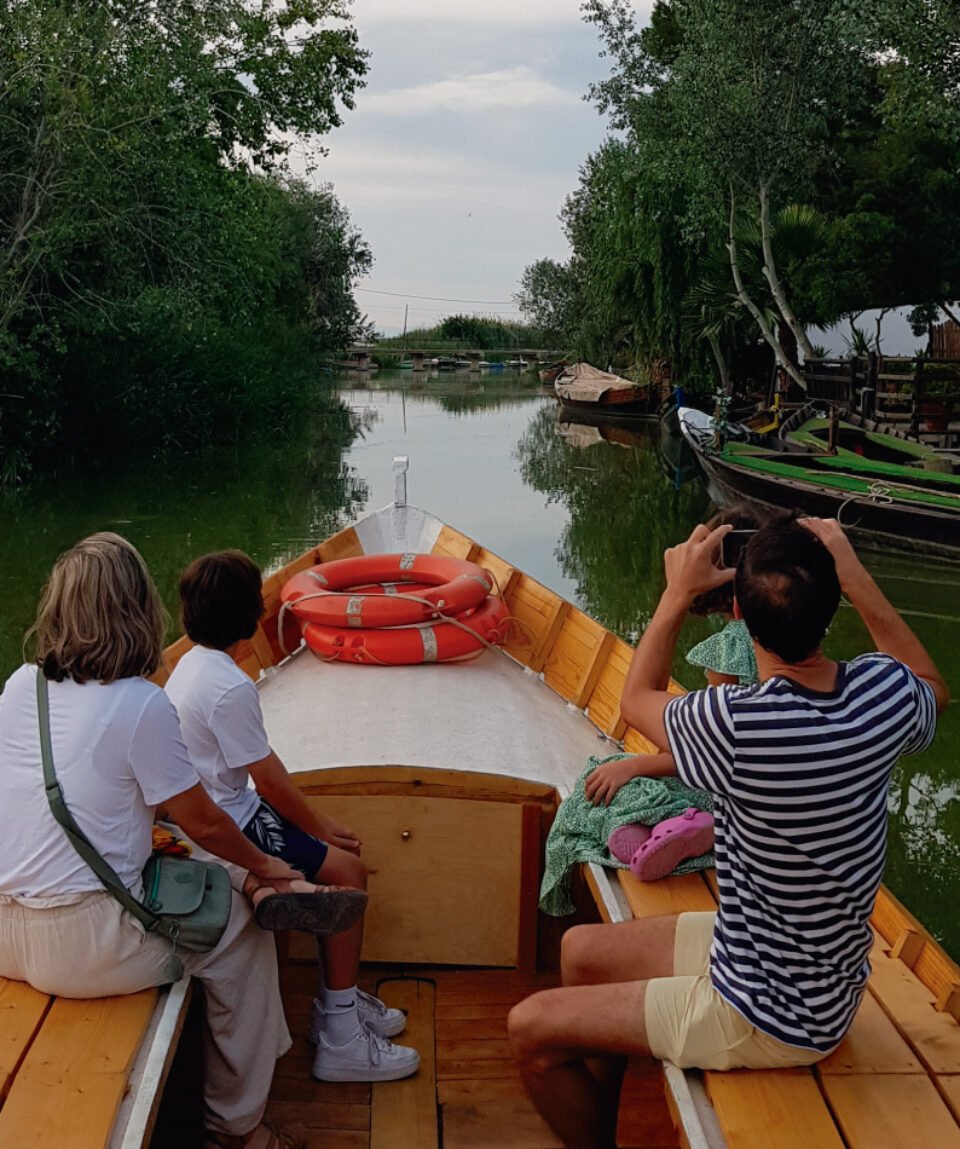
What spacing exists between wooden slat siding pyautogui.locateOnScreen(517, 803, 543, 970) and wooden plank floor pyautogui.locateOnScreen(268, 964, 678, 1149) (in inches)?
5.3

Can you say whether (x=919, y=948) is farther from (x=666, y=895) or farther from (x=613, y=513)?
(x=613, y=513)

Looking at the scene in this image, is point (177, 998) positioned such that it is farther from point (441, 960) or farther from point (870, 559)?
point (870, 559)

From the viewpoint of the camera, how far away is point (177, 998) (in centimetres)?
215

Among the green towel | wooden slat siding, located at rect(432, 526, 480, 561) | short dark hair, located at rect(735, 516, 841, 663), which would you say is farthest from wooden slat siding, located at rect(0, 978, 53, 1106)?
wooden slat siding, located at rect(432, 526, 480, 561)

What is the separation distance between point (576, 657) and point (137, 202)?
11988 millimetres

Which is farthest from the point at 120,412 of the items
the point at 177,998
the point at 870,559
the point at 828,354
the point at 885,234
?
the point at 177,998

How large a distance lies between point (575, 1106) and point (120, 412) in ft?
55.9

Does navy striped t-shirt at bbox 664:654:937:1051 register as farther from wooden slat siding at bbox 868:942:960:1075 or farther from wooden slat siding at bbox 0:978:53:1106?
wooden slat siding at bbox 0:978:53:1106

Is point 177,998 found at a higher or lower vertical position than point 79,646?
lower

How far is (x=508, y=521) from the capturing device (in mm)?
13664

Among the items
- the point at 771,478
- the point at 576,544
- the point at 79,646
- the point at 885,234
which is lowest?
the point at 576,544

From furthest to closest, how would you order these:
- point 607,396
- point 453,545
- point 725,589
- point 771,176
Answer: point 607,396 → point 771,176 → point 453,545 → point 725,589

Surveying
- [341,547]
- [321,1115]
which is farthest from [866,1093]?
[341,547]

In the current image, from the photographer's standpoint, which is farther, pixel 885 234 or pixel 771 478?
pixel 885 234
